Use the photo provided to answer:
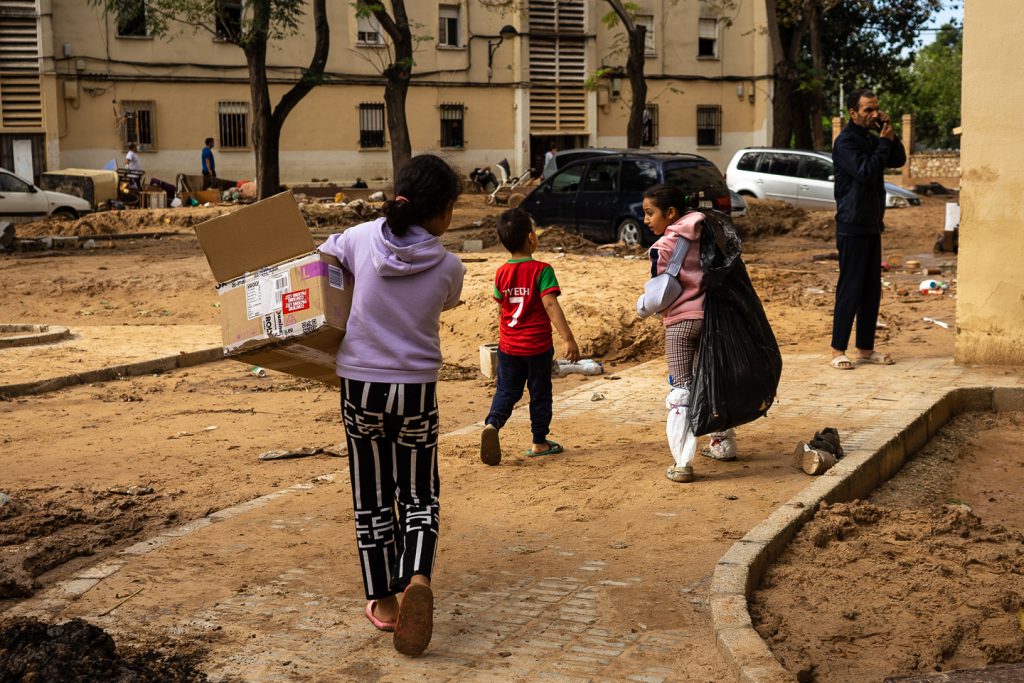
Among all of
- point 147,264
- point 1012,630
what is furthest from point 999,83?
point 147,264

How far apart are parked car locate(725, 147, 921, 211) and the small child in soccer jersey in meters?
19.2

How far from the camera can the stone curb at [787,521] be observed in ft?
13.4

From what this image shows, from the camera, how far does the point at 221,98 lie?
35.9 meters

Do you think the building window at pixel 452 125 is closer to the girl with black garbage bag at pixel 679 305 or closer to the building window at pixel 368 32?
the building window at pixel 368 32

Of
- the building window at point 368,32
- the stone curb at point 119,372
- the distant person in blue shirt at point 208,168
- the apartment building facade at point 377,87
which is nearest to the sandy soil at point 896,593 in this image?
the stone curb at point 119,372

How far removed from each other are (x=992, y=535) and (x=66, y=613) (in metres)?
3.88

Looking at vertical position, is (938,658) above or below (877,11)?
below

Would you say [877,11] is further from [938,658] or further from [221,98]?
[938,658]

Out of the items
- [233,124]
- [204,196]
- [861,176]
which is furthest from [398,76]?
[861,176]

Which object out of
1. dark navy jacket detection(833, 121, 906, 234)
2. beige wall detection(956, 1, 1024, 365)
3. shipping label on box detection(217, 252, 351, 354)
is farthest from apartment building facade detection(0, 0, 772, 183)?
shipping label on box detection(217, 252, 351, 354)

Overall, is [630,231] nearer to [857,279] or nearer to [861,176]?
[857,279]

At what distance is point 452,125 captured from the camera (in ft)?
130

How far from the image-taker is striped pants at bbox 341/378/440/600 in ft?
14.2

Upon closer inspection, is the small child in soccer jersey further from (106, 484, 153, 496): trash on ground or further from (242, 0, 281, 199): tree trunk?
(242, 0, 281, 199): tree trunk
